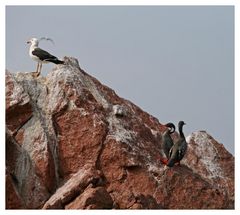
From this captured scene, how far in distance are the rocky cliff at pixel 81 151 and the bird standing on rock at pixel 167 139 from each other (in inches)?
9.8

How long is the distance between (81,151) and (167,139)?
3346 millimetres

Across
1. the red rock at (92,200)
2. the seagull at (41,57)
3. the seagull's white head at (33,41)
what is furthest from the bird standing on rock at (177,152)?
the seagull's white head at (33,41)

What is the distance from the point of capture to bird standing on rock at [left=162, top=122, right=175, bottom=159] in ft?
83.7

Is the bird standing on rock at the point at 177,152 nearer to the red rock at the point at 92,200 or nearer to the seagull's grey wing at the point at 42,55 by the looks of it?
the red rock at the point at 92,200

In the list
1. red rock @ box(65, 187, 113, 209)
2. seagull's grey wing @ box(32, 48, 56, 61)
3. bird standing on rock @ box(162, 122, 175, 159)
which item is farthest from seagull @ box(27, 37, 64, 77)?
red rock @ box(65, 187, 113, 209)

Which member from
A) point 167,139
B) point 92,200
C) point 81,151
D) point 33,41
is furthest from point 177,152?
point 33,41

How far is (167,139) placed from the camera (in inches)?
1013

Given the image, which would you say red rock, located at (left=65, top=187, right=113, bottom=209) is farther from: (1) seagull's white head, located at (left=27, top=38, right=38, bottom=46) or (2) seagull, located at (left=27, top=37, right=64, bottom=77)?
(1) seagull's white head, located at (left=27, top=38, right=38, bottom=46)

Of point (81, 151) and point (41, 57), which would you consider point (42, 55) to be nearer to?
point (41, 57)

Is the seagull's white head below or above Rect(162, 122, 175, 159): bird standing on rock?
above

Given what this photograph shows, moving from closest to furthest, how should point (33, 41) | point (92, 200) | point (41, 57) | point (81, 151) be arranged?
1. point (92, 200)
2. point (81, 151)
3. point (41, 57)
4. point (33, 41)

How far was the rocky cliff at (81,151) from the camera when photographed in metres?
22.7

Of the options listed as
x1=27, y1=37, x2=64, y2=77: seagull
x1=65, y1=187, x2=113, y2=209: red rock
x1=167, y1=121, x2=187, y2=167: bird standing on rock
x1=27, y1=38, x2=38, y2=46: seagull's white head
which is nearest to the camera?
x1=65, y1=187, x2=113, y2=209: red rock

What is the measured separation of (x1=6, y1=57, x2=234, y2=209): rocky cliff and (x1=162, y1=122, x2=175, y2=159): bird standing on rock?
249 millimetres
